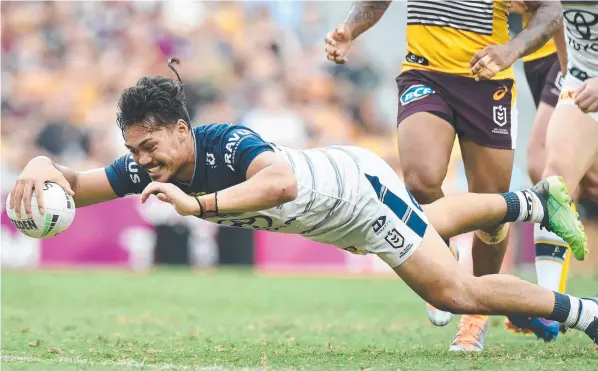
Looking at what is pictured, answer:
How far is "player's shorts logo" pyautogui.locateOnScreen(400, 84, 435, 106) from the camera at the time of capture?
648 cm

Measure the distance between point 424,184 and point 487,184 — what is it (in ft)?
1.74

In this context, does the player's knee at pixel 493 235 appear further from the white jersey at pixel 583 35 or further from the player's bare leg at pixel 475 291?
the white jersey at pixel 583 35

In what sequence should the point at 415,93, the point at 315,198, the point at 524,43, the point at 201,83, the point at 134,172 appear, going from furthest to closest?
1. the point at 201,83
2. the point at 415,93
3. the point at 524,43
4. the point at 134,172
5. the point at 315,198

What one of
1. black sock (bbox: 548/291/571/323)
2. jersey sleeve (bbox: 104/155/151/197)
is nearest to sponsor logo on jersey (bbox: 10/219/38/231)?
jersey sleeve (bbox: 104/155/151/197)

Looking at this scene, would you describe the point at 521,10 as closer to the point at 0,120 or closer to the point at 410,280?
the point at 410,280

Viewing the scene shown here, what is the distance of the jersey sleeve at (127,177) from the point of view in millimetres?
5531

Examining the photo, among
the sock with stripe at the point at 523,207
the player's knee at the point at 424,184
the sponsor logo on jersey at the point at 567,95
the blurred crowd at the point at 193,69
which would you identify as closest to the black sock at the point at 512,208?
the sock with stripe at the point at 523,207

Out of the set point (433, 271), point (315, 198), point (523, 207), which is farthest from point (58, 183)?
point (523, 207)

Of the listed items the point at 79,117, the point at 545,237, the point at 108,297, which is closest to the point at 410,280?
the point at 545,237

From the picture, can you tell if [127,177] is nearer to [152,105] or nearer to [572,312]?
[152,105]

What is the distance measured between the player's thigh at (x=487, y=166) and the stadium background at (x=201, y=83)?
7.96 m

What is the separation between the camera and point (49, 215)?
528 cm

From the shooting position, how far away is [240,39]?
58.8 feet

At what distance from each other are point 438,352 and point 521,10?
249 centimetres
